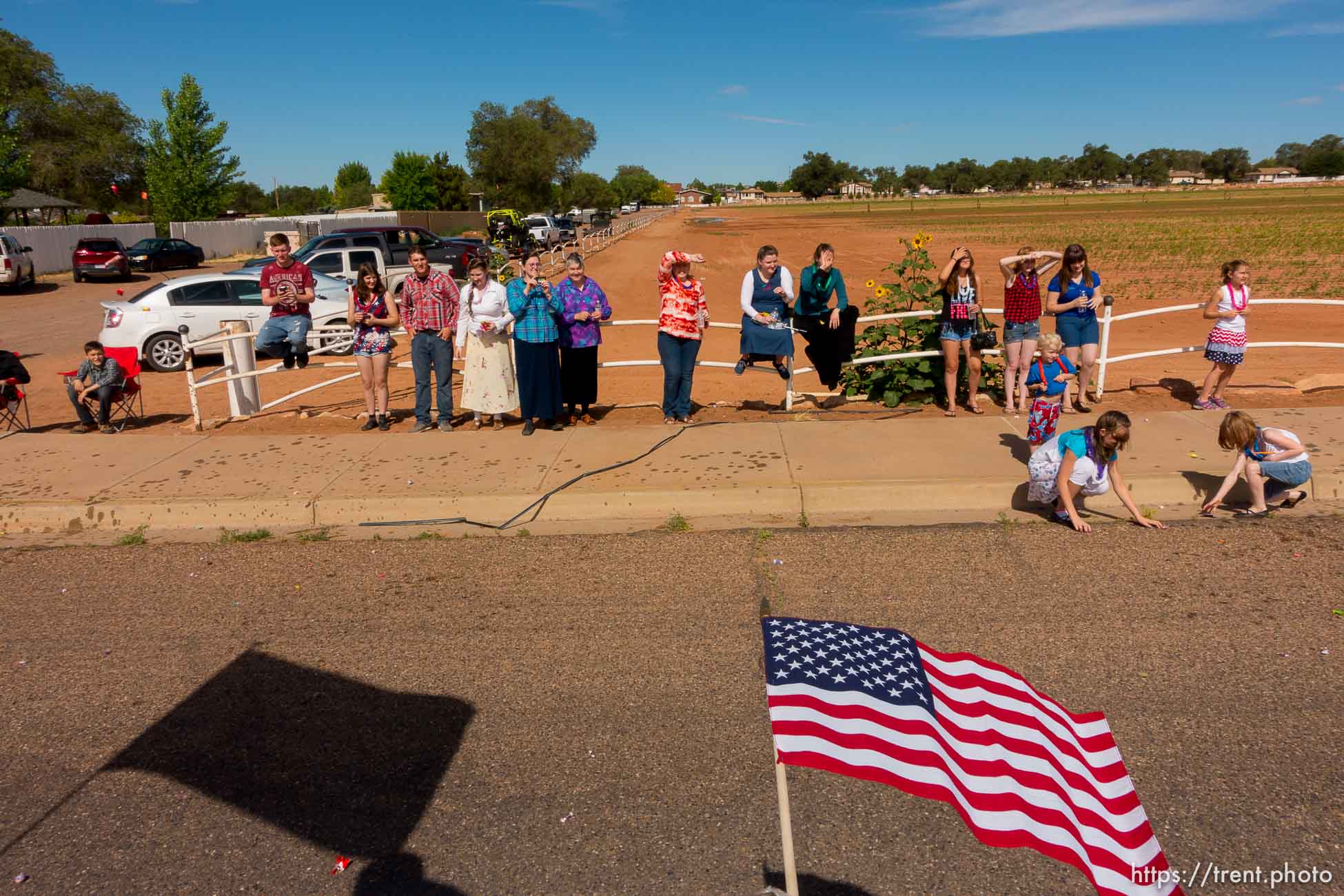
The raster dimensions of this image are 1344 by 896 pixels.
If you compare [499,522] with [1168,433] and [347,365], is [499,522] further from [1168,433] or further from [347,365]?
[347,365]

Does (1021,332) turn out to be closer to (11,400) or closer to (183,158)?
(11,400)

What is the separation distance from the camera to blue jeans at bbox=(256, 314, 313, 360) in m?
9.63

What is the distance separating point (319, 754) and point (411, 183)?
75573 mm

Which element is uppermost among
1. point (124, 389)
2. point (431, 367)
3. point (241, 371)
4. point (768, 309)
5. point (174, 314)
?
point (768, 309)

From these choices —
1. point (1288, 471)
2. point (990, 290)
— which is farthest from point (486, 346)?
point (990, 290)

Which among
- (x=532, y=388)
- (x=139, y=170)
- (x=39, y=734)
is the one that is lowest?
(x=39, y=734)

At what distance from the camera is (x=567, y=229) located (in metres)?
57.9

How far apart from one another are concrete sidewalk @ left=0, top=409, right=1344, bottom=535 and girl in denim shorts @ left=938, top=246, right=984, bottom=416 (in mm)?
426

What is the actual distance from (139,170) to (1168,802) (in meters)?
92.4

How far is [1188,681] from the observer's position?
427cm

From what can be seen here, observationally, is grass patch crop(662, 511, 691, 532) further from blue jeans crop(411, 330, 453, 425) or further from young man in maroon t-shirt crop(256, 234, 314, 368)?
young man in maroon t-shirt crop(256, 234, 314, 368)

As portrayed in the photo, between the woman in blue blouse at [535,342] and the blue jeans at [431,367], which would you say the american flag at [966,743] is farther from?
the blue jeans at [431,367]

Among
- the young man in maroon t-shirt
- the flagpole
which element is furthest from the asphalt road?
the young man in maroon t-shirt

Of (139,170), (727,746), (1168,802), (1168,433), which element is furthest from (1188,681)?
(139,170)
